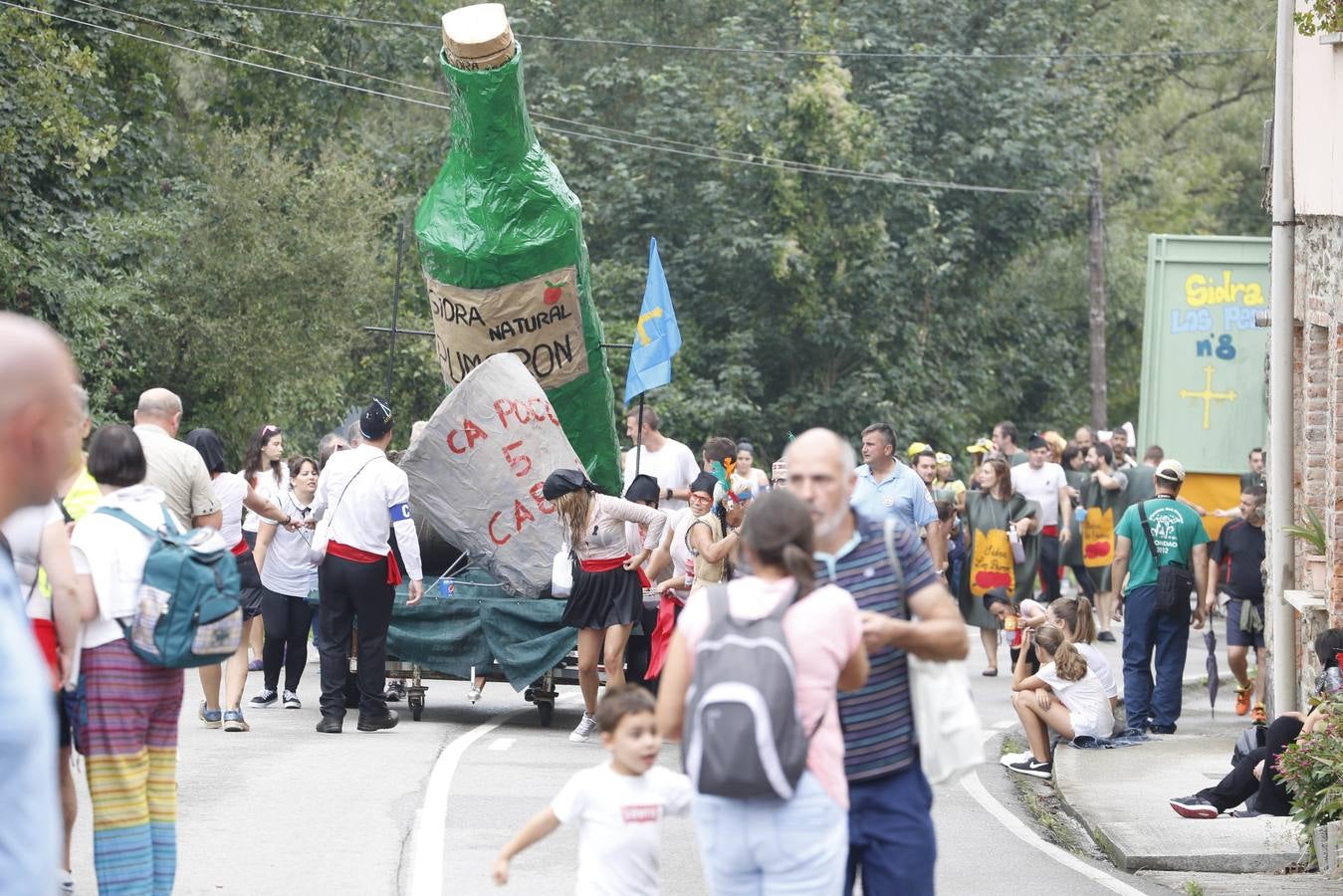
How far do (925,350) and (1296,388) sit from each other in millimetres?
20356

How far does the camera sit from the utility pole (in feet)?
114

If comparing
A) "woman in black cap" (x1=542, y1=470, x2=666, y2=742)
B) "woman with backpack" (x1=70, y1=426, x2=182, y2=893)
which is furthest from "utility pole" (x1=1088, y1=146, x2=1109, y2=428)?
"woman with backpack" (x1=70, y1=426, x2=182, y2=893)

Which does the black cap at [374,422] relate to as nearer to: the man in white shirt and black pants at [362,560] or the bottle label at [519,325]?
the man in white shirt and black pants at [362,560]

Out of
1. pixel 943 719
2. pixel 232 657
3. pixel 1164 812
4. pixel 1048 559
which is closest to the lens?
pixel 943 719

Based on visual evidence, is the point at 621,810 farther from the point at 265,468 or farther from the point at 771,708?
the point at 265,468

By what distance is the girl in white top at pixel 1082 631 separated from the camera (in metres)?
12.8

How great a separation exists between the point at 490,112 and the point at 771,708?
10313mm

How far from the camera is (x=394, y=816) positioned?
9516 millimetres

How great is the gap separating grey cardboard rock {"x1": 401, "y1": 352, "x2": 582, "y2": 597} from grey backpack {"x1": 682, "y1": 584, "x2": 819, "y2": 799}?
818 cm

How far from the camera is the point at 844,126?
3017 cm

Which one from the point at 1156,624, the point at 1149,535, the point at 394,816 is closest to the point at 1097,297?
the point at 1149,535

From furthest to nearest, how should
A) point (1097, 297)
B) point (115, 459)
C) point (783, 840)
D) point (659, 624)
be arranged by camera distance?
point (1097, 297)
point (659, 624)
point (115, 459)
point (783, 840)

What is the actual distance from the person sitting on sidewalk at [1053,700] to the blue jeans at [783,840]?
7.51 meters

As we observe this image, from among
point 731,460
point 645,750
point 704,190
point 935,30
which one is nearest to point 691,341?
point 704,190
